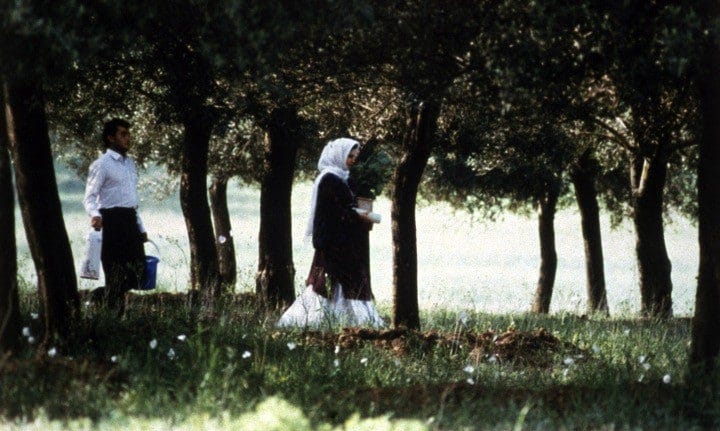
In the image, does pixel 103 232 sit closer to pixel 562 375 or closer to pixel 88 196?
pixel 88 196

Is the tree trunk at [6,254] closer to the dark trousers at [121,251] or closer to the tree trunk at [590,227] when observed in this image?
the dark trousers at [121,251]

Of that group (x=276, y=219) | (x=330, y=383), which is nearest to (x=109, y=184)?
(x=330, y=383)

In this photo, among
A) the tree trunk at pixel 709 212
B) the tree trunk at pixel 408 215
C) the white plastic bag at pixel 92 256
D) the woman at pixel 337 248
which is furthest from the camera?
the woman at pixel 337 248

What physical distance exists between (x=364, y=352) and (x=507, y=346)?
5.96 feet

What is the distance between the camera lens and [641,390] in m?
7.95

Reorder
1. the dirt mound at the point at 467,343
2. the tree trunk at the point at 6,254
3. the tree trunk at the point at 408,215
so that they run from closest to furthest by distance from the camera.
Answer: the tree trunk at the point at 6,254 → the dirt mound at the point at 467,343 → the tree trunk at the point at 408,215

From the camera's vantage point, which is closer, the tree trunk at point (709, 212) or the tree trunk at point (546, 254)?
the tree trunk at point (709, 212)

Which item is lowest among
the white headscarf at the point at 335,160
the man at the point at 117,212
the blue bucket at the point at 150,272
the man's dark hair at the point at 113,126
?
the blue bucket at the point at 150,272

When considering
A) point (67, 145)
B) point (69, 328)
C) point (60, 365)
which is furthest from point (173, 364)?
point (67, 145)

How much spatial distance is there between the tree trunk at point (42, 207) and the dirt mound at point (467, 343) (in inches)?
96.4

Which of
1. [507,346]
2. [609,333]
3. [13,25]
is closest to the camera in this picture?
[13,25]

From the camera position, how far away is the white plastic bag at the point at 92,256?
1162 cm

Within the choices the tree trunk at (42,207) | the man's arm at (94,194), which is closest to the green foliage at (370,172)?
the man's arm at (94,194)

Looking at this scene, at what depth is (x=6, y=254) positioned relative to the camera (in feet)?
28.1
